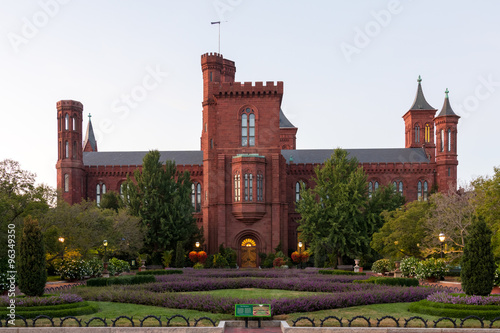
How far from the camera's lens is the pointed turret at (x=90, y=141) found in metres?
81.2

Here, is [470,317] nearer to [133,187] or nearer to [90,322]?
[90,322]

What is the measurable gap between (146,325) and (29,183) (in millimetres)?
16124

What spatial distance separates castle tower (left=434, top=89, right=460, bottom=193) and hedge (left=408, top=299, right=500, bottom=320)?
46.9 m

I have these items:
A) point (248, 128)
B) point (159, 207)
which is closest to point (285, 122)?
point (248, 128)

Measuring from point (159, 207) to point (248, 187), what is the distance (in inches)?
342

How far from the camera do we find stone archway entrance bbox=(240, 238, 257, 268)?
5009 centimetres

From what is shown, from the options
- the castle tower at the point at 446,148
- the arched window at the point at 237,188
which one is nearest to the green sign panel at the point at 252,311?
the arched window at the point at 237,188

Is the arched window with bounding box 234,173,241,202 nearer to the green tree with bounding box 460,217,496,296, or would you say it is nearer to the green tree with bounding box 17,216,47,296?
the green tree with bounding box 17,216,47,296

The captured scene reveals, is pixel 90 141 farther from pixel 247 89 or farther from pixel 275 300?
pixel 275 300

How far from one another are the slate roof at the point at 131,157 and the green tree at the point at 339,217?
21876 mm

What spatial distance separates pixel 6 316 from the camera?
15.3m

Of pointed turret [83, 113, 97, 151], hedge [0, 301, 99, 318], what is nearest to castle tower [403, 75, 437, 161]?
pointed turret [83, 113, 97, 151]

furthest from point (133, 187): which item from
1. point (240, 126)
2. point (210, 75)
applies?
point (210, 75)

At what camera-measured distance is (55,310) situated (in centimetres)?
1590
